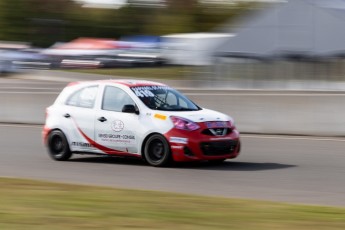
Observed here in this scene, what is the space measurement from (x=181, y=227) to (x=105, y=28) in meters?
77.3

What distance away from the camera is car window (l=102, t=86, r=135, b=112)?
14.6 m

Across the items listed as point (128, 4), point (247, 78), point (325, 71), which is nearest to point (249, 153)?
point (325, 71)

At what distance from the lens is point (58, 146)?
50.8ft

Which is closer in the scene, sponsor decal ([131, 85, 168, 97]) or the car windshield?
the car windshield

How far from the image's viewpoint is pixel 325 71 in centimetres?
2319

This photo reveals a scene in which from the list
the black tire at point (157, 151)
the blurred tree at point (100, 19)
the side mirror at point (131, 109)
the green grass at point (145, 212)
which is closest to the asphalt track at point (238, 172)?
the black tire at point (157, 151)

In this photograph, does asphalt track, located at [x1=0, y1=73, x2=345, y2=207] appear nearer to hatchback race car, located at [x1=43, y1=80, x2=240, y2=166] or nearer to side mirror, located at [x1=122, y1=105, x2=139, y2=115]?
hatchback race car, located at [x1=43, y1=80, x2=240, y2=166]

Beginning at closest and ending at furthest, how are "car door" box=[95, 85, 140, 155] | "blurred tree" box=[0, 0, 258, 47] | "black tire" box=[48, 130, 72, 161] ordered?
"car door" box=[95, 85, 140, 155]
"black tire" box=[48, 130, 72, 161]
"blurred tree" box=[0, 0, 258, 47]

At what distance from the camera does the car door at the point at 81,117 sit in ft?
48.9

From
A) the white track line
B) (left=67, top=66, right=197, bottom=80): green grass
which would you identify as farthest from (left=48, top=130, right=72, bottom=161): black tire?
(left=67, top=66, right=197, bottom=80): green grass

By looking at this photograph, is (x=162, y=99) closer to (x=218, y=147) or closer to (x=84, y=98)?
(x=218, y=147)

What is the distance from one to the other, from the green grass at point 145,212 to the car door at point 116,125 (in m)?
4.07

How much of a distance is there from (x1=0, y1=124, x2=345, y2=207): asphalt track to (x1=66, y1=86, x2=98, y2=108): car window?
38.8 inches

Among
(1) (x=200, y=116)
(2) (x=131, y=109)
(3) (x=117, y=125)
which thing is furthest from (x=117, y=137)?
(1) (x=200, y=116)
